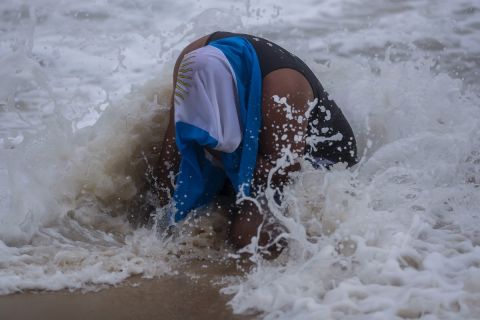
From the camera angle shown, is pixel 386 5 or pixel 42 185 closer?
pixel 42 185

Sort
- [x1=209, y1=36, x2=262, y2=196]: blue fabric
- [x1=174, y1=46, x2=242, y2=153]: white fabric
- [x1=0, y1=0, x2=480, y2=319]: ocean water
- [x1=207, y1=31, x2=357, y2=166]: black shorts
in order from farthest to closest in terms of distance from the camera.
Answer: [x1=207, y1=31, x2=357, y2=166]: black shorts → [x1=209, y1=36, x2=262, y2=196]: blue fabric → [x1=174, y1=46, x2=242, y2=153]: white fabric → [x1=0, y1=0, x2=480, y2=319]: ocean water

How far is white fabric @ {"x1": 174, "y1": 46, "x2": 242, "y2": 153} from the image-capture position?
2.57 metres

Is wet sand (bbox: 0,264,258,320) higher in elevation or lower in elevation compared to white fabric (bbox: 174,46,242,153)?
lower

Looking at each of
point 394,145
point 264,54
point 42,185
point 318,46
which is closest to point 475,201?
point 394,145

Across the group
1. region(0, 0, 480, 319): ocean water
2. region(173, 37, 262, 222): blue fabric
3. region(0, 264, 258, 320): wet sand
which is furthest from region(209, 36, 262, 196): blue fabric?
region(0, 264, 258, 320): wet sand

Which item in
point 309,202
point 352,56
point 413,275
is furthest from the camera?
point 352,56

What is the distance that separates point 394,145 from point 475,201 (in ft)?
1.72

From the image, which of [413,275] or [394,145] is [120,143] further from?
[413,275]

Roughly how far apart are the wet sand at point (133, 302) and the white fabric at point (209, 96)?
0.59m

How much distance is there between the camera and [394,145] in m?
3.23

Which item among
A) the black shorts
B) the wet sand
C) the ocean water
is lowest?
the wet sand

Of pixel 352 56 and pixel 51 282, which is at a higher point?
pixel 352 56

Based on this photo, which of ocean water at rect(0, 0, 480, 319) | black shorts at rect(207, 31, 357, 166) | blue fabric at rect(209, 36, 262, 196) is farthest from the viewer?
black shorts at rect(207, 31, 357, 166)

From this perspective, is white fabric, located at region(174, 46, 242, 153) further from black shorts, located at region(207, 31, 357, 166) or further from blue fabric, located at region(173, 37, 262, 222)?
black shorts, located at region(207, 31, 357, 166)
